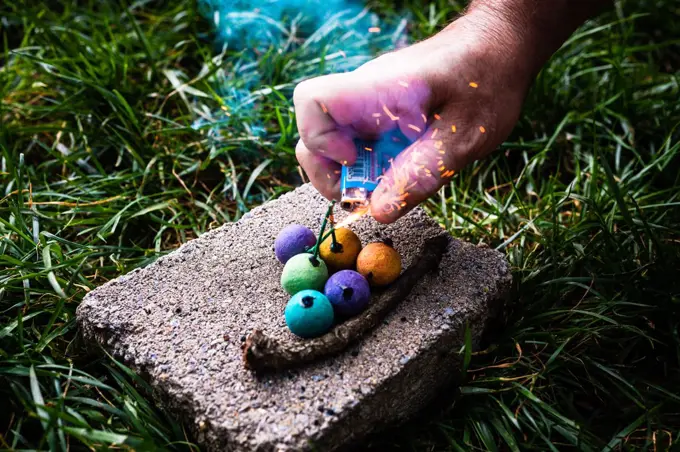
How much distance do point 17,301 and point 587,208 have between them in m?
2.20

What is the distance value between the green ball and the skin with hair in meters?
0.24

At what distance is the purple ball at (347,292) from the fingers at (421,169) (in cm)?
20

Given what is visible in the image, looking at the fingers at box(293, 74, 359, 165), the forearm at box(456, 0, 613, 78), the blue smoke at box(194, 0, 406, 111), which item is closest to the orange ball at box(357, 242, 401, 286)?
the fingers at box(293, 74, 359, 165)

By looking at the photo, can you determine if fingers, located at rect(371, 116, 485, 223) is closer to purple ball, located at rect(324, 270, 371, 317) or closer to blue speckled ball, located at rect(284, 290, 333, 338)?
purple ball, located at rect(324, 270, 371, 317)

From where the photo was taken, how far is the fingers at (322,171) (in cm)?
203

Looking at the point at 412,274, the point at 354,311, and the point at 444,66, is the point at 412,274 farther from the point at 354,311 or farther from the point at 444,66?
the point at 444,66

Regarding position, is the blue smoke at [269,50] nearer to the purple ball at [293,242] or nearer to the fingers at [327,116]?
the purple ball at [293,242]

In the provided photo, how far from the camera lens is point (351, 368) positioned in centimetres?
184

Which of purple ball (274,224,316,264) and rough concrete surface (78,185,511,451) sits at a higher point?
purple ball (274,224,316,264)

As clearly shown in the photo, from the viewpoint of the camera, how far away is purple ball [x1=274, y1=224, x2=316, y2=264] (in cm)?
209

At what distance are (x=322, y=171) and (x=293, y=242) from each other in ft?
0.82

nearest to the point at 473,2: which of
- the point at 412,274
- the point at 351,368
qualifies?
the point at 412,274

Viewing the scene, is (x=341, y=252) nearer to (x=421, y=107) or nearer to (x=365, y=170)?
(x=365, y=170)

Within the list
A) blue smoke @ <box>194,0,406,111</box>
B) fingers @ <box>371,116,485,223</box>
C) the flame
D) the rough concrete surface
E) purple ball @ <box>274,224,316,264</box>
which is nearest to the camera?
the rough concrete surface
